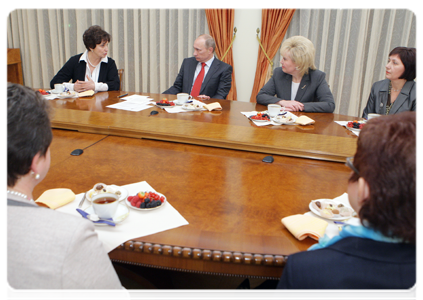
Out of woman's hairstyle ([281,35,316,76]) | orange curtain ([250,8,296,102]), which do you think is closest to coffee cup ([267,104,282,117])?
woman's hairstyle ([281,35,316,76])

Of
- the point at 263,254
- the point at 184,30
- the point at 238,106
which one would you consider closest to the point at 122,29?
the point at 184,30

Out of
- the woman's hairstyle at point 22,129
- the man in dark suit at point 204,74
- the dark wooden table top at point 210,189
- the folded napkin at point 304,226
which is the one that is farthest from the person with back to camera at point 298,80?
the woman's hairstyle at point 22,129

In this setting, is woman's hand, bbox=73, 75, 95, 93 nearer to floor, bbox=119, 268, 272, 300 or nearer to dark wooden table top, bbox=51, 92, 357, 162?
dark wooden table top, bbox=51, 92, 357, 162

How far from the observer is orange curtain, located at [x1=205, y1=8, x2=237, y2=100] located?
13.8ft

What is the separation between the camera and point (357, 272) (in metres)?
0.72

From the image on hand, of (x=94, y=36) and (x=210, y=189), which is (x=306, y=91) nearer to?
(x=210, y=189)

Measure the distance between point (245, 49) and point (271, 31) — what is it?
395mm

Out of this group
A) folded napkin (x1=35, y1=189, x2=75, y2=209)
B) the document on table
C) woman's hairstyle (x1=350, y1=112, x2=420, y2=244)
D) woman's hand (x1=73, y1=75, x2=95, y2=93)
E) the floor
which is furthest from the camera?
woman's hand (x1=73, y1=75, x2=95, y2=93)

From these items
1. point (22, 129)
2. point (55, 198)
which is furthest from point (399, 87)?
point (22, 129)

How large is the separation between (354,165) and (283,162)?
82cm

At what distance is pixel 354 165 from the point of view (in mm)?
765

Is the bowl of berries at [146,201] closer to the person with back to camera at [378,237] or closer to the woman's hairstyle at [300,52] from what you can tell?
the person with back to camera at [378,237]

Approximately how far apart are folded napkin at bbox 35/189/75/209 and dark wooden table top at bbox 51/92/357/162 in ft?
2.39

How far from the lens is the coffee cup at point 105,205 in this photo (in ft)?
3.30
